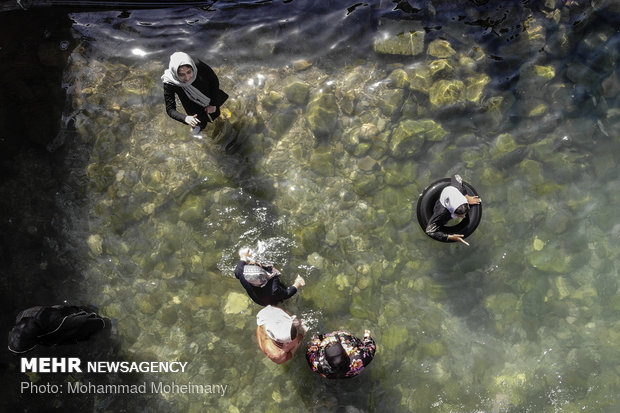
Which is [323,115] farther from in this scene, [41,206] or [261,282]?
[41,206]

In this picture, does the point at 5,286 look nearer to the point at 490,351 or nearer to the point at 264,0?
the point at 264,0

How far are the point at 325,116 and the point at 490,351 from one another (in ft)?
14.0

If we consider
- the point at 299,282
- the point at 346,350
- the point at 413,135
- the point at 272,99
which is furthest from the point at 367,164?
the point at 346,350

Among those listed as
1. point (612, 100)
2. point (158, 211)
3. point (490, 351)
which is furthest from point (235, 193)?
point (612, 100)

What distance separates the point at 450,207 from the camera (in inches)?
199

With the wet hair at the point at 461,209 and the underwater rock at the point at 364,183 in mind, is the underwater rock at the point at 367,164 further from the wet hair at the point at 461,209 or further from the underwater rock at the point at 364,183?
the wet hair at the point at 461,209

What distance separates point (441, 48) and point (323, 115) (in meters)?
2.08

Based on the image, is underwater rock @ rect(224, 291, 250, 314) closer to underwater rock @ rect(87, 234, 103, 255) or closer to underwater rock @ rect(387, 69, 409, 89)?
underwater rock @ rect(87, 234, 103, 255)

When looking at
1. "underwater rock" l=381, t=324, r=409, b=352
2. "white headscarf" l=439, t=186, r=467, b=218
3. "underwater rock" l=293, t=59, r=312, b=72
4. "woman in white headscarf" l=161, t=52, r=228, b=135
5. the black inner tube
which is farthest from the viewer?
"underwater rock" l=293, t=59, r=312, b=72

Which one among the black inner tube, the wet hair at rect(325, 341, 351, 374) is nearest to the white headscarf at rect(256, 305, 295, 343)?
the wet hair at rect(325, 341, 351, 374)

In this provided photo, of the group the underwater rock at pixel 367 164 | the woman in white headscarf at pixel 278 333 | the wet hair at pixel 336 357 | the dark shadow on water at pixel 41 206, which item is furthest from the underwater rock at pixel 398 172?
the dark shadow on water at pixel 41 206

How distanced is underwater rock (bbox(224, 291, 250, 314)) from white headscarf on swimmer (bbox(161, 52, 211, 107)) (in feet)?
9.22

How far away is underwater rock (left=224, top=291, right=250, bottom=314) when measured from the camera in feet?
19.4

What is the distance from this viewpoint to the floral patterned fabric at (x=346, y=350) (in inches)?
204
